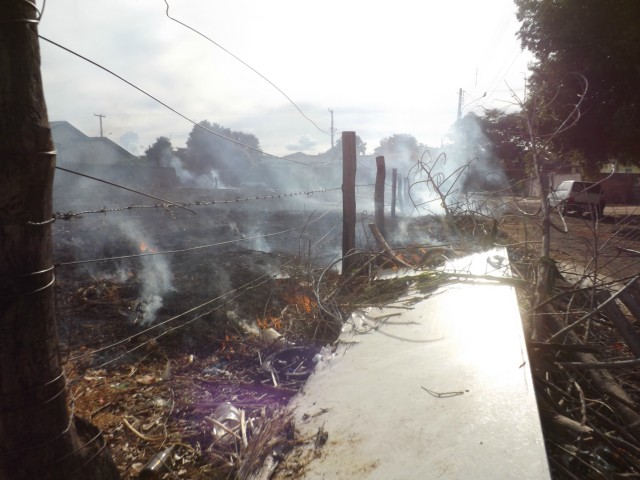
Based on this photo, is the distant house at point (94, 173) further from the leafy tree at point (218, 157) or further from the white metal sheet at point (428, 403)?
the leafy tree at point (218, 157)

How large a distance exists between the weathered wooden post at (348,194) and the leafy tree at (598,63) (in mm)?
10727

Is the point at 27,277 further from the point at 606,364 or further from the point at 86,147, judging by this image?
the point at 86,147

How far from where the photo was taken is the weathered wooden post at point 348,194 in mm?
4602

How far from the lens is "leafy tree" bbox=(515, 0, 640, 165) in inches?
509

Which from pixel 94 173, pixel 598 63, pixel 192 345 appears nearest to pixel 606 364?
pixel 192 345

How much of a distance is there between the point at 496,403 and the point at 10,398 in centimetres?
202

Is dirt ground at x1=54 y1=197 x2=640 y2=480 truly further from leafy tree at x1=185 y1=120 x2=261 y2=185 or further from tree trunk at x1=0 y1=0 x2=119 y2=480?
leafy tree at x1=185 y1=120 x2=261 y2=185

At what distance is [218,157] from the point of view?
44031 mm

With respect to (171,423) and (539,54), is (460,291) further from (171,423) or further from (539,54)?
(539,54)

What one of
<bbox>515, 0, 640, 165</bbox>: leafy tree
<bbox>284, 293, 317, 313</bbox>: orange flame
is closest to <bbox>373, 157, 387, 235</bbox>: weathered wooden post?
<bbox>284, 293, 317, 313</bbox>: orange flame

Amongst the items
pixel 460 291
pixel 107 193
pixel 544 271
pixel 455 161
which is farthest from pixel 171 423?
pixel 455 161

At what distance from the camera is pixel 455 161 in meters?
38.3

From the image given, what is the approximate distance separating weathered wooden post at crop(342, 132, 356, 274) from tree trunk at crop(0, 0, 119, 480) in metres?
3.44

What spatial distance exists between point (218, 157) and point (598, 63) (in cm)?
3747
